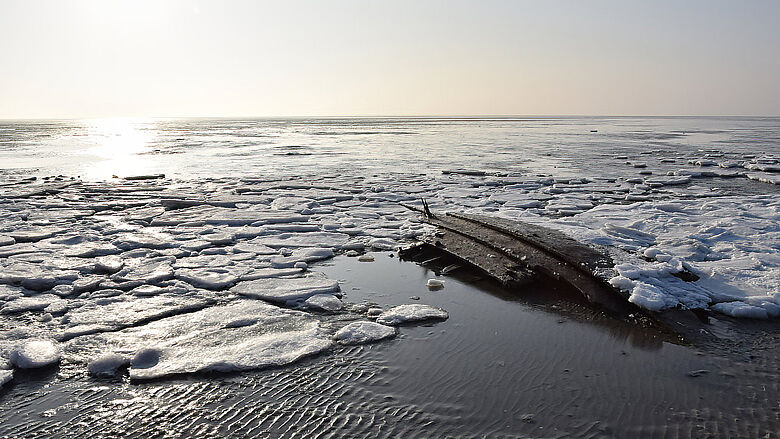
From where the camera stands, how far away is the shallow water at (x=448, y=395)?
271 cm

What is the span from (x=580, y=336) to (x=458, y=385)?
1179 millimetres

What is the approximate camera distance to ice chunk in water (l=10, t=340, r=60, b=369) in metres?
3.37

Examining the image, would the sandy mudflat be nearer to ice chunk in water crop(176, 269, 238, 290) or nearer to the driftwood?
ice chunk in water crop(176, 269, 238, 290)

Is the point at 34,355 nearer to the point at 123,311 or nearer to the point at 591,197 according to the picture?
the point at 123,311

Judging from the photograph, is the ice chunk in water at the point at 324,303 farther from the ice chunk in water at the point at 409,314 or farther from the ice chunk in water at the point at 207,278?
the ice chunk in water at the point at 207,278

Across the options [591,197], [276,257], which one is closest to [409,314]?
[276,257]

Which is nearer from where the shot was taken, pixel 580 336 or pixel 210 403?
pixel 210 403

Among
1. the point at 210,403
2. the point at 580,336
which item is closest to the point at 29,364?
the point at 210,403

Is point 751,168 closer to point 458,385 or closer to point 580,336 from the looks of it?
point 580,336

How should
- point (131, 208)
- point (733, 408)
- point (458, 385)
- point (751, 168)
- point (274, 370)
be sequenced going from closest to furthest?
point (733, 408)
point (458, 385)
point (274, 370)
point (131, 208)
point (751, 168)

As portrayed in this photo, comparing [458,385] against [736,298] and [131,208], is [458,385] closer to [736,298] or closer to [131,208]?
[736,298]

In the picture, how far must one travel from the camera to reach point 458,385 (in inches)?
124

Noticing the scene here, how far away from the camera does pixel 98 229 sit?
743cm

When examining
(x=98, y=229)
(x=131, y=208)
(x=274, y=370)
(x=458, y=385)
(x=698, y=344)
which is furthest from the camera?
(x=131, y=208)
